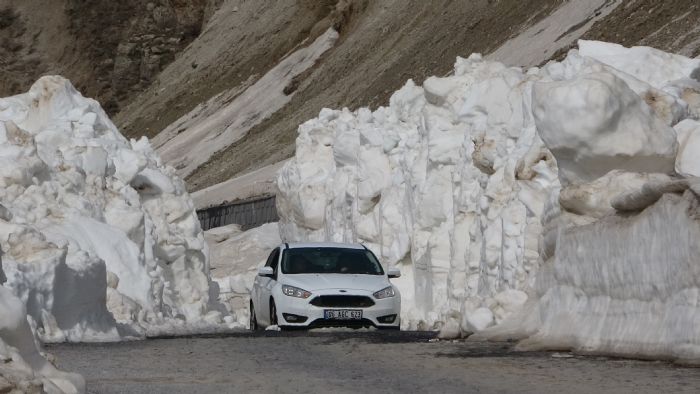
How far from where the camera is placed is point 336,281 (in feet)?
55.9

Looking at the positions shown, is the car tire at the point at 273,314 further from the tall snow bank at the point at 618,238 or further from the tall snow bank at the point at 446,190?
the tall snow bank at the point at 618,238

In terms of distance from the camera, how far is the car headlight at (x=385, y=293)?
1698 centimetres

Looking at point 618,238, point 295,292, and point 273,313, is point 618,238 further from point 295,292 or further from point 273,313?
point 273,313

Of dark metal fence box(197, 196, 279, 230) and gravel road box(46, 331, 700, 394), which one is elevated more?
gravel road box(46, 331, 700, 394)

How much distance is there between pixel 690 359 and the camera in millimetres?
9430

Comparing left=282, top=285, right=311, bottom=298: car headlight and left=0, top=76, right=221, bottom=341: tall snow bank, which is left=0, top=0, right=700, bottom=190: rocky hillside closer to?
left=0, top=76, right=221, bottom=341: tall snow bank

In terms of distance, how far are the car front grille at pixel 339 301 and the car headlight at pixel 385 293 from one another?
0.65 ft

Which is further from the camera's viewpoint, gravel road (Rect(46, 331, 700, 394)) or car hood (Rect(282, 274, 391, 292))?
car hood (Rect(282, 274, 391, 292))

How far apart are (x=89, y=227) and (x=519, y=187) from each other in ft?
17.3

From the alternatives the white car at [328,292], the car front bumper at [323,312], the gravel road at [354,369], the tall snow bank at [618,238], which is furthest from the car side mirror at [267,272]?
the tall snow bank at [618,238]

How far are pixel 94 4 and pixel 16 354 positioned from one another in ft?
345

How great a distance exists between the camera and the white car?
16.8 metres

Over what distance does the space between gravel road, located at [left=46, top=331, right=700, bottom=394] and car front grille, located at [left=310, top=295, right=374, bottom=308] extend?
10.3ft

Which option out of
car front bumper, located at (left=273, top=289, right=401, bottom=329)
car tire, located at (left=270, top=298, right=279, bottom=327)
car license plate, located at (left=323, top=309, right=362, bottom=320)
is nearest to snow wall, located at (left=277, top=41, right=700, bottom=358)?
car front bumper, located at (left=273, top=289, right=401, bottom=329)
